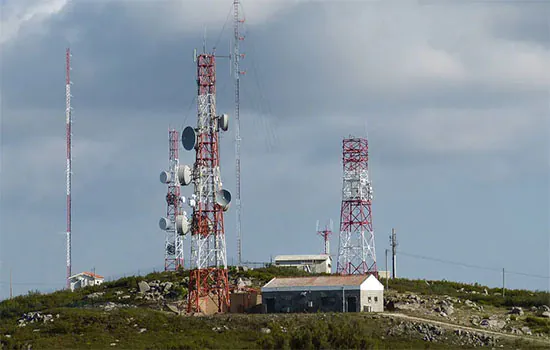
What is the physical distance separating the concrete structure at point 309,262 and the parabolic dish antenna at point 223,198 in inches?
1319

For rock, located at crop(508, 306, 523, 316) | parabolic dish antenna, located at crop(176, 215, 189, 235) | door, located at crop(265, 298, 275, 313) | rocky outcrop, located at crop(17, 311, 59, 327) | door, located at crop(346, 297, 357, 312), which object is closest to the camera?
rocky outcrop, located at crop(17, 311, 59, 327)

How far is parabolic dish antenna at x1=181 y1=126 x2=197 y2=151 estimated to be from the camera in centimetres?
6919

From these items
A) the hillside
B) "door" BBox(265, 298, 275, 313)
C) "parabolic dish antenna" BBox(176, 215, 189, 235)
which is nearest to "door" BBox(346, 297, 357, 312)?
the hillside

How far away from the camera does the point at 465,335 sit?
63000mm

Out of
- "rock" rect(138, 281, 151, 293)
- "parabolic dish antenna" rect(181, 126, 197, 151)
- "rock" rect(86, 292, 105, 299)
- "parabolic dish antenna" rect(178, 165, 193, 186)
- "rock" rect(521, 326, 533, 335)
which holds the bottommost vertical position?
"rock" rect(521, 326, 533, 335)

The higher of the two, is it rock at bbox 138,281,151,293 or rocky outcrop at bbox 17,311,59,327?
rock at bbox 138,281,151,293

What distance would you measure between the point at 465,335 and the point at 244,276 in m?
24.5

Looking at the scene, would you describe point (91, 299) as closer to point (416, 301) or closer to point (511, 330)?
point (416, 301)

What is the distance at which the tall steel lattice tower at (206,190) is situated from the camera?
6956 cm

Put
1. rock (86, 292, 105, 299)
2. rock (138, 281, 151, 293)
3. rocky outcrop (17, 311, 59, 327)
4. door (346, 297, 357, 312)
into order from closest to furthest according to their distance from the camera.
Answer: rocky outcrop (17, 311, 59, 327) → door (346, 297, 357, 312) → rock (138, 281, 151, 293) → rock (86, 292, 105, 299)

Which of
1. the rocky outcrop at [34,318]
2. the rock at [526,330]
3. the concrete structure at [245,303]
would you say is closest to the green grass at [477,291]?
the rock at [526,330]

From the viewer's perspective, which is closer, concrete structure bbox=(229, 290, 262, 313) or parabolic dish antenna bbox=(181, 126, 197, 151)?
parabolic dish antenna bbox=(181, 126, 197, 151)

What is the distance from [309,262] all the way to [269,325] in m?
44.9

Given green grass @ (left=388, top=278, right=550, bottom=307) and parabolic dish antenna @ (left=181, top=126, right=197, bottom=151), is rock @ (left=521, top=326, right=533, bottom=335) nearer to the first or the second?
green grass @ (left=388, top=278, right=550, bottom=307)
